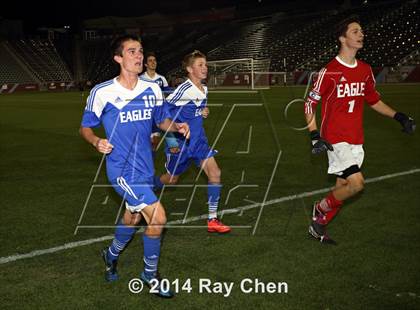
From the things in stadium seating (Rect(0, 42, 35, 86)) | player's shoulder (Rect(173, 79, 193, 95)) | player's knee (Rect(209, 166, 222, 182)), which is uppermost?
player's shoulder (Rect(173, 79, 193, 95))

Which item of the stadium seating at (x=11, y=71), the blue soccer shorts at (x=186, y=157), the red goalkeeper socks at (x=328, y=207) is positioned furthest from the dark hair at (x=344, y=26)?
the stadium seating at (x=11, y=71)

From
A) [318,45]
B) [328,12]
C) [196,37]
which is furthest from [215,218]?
[196,37]

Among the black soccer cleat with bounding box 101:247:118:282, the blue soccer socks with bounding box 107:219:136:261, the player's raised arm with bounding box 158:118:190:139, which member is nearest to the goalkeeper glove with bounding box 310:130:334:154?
the player's raised arm with bounding box 158:118:190:139

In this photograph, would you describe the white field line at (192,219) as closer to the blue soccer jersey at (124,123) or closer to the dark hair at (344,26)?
the blue soccer jersey at (124,123)

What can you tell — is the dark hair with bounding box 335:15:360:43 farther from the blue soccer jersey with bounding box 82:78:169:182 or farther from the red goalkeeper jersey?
the blue soccer jersey with bounding box 82:78:169:182

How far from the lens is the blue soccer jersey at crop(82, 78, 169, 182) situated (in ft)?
13.3

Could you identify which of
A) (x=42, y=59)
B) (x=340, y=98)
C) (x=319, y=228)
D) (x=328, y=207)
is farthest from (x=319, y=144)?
(x=42, y=59)

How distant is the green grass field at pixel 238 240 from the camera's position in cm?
397

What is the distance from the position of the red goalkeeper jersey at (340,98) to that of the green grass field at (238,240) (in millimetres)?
1150

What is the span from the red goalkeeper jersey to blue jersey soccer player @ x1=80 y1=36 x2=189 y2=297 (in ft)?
5.59

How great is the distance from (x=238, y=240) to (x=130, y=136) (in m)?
1.91

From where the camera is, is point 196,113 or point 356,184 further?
point 196,113

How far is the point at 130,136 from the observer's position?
407 cm

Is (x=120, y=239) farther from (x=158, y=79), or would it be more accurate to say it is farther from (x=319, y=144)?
(x=158, y=79)
